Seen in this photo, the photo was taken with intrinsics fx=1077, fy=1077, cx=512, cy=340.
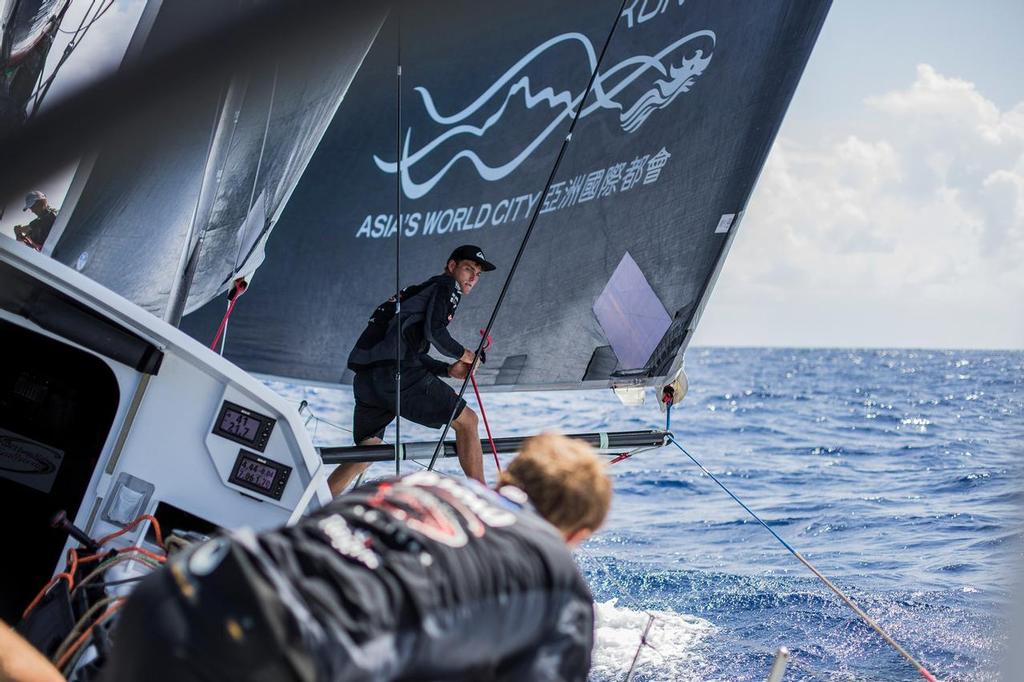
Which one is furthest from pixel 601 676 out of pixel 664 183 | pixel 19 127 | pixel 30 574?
pixel 19 127

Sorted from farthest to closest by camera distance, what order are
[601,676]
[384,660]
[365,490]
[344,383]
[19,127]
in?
[344,383] → [601,676] → [365,490] → [384,660] → [19,127]

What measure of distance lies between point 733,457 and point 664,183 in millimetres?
6089

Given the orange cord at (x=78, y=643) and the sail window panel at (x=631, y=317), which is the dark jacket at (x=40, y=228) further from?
the sail window panel at (x=631, y=317)

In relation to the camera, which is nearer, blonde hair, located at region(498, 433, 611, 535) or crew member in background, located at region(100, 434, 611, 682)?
crew member in background, located at region(100, 434, 611, 682)

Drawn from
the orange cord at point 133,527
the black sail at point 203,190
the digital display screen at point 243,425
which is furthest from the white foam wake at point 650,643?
the black sail at point 203,190

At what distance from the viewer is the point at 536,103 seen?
5082 mm

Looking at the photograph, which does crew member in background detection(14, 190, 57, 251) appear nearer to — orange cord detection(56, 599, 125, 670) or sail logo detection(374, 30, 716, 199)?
sail logo detection(374, 30, 716, 199)

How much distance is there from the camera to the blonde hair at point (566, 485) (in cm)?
154

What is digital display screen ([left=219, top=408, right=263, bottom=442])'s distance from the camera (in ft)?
9.23

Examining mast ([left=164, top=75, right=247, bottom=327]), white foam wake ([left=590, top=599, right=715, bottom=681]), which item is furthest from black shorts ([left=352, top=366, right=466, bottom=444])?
white foam wake ([left=590, top=599, right=715, bottom=681])

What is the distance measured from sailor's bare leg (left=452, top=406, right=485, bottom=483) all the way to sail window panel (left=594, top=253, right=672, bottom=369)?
51.7 inches

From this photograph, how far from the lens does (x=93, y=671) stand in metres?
2.10

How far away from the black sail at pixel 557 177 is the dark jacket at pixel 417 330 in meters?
0.94

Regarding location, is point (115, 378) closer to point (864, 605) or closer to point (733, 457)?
point (864, 605)
